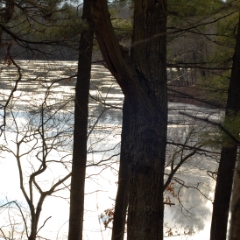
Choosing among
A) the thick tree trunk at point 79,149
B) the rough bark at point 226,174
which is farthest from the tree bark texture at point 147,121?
the thick tree trunk at point 79,149

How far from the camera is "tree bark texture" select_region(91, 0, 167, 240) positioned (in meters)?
4.81

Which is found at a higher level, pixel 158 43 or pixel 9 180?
pixel 158 43

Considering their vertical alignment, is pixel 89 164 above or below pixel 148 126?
below

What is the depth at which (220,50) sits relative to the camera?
8992 millimetres

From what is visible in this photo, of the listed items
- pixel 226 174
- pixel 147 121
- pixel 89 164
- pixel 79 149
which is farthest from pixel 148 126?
pixel 89 164

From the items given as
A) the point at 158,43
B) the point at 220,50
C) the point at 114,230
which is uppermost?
the point at 220,50

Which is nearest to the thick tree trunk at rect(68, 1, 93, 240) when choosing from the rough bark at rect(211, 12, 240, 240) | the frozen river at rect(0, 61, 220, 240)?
the frozen river at rect(0, 61, 220, 240)

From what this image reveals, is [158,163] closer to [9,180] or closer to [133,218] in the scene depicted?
[133,218]

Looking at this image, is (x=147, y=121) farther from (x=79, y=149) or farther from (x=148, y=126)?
(x=79, y=149)

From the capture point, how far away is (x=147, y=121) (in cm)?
485

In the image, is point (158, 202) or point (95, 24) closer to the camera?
point (95, 24)

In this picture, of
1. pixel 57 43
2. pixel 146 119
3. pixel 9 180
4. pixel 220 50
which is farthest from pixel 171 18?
pixel 9 180

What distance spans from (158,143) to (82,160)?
12.5 ft

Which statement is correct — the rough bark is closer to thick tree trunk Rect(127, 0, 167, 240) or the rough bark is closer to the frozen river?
the frozen river
